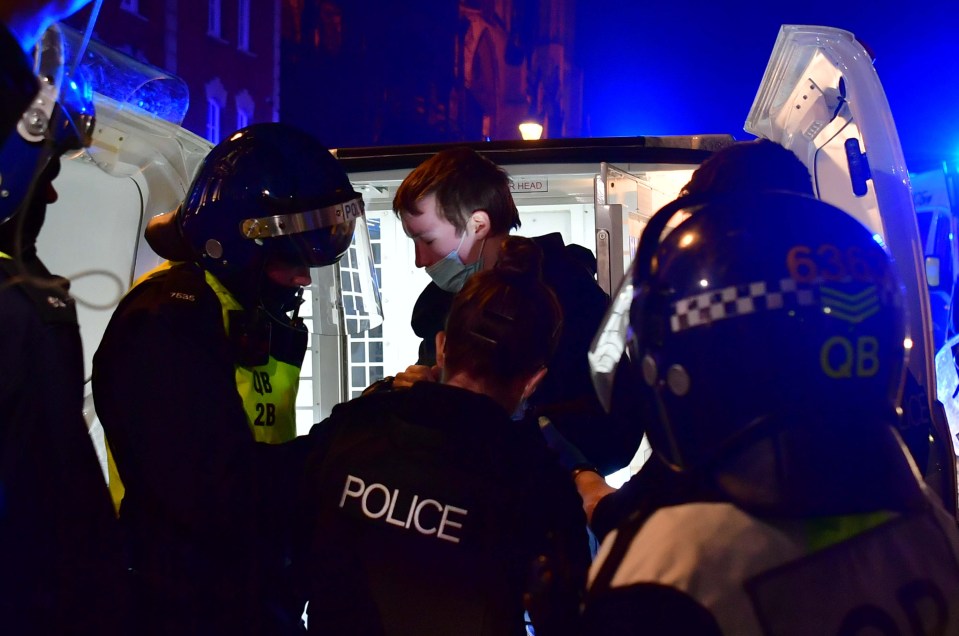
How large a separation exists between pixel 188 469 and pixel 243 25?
433 inches

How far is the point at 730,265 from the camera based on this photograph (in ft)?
3.83

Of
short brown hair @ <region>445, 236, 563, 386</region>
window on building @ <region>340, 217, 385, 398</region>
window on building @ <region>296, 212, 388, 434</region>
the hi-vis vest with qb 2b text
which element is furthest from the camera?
window on building @ <region>340, 217, 385, 398</region>

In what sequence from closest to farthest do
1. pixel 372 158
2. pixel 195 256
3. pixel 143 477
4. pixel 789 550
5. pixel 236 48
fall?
pixel 789 550 → pixel 143 477 → pixel 195 256 → pixel 372 158 → pixel 236 48

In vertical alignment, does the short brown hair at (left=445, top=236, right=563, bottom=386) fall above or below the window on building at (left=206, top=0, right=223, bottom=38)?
below

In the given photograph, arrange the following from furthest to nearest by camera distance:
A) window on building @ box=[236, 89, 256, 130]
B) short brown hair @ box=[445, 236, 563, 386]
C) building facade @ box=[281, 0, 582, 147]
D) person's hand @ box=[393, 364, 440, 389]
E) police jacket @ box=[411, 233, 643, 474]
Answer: building facade @ box=[281, 0, 582, 147] < window on building @ box=[236, 89, 256, 130] < police jacket @ box=[411, 233, 643, 474] < person's hand @ box=[393, 364, 440, 389] < short brown hair @ box=[445, 236, 563, 386]

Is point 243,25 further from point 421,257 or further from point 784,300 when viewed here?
point 784,300

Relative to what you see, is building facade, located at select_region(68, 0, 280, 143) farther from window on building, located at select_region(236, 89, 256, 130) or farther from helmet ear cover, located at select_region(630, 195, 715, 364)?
helmet ear cover, located at select_region(630, 195, 715, 364)

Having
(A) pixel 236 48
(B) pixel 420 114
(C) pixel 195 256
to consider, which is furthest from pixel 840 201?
(B) pixel 420 114

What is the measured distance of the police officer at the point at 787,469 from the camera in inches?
42.3

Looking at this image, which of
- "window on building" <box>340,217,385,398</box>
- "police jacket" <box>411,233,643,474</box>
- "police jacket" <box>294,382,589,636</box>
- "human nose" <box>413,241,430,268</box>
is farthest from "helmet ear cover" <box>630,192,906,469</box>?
"window on building" <box>340,217,385,398</box>

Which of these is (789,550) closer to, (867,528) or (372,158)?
(867,528)

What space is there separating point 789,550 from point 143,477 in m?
1.39

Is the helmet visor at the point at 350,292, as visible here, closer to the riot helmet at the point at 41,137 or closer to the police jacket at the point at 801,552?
the riot helmet at the point at 41,137

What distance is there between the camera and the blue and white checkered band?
1.12m
